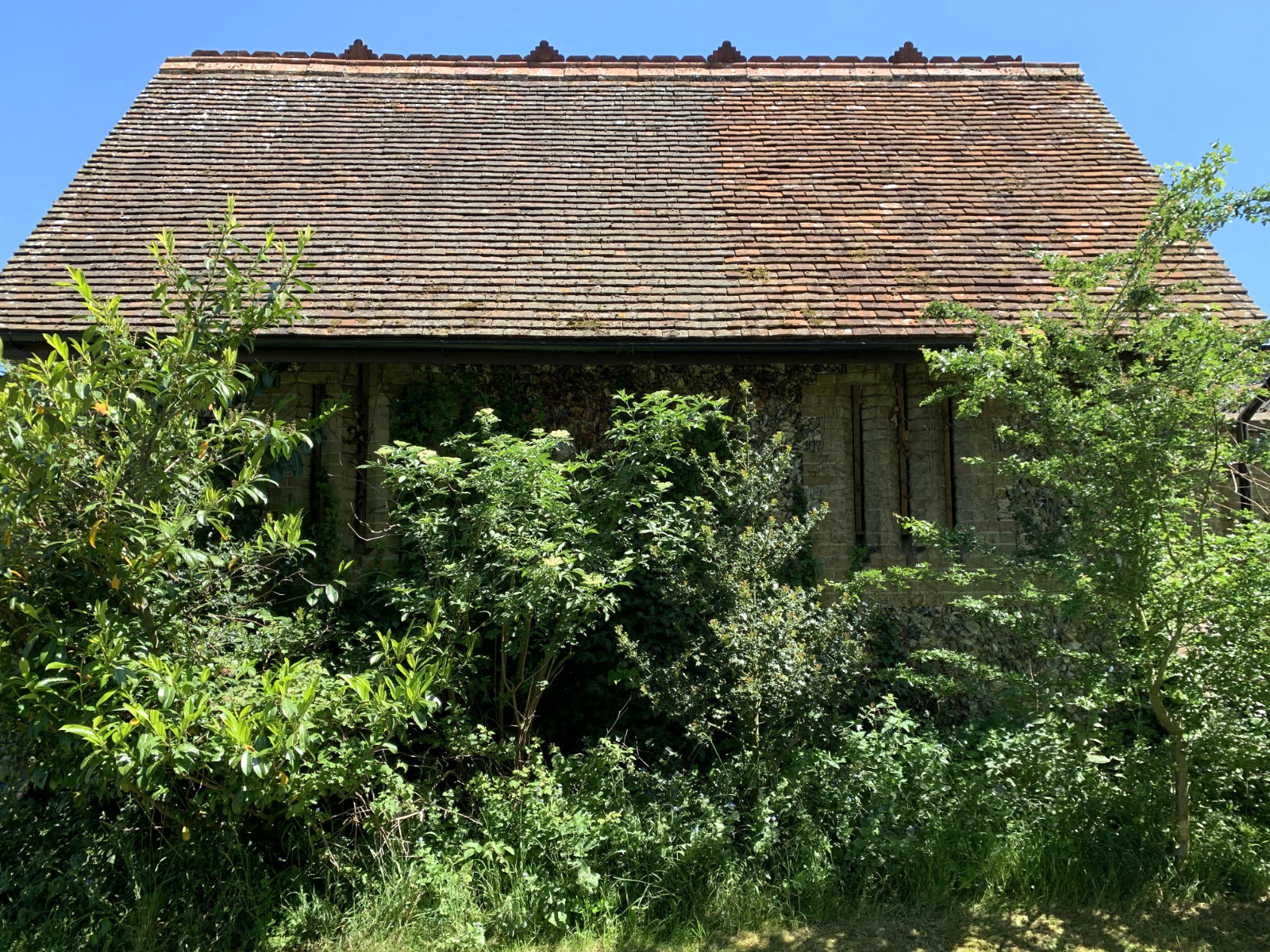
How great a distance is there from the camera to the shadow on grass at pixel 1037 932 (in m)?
4.78

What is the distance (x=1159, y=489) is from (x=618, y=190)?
20.2 ft

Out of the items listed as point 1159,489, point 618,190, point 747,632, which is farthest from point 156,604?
point 618,190

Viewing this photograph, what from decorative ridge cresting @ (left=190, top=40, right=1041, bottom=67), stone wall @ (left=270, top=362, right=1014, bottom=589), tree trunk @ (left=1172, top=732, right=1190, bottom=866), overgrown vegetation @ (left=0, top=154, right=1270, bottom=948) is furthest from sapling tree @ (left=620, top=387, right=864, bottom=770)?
decorative ridge cresting @ (left=190, top=40, right=1041, bottom=67)

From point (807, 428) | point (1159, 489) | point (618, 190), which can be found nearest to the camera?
point (1159, 489)

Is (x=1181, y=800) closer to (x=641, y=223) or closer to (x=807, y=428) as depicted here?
(x=807, y=428)

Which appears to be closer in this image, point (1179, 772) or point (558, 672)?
point (1179, 772)

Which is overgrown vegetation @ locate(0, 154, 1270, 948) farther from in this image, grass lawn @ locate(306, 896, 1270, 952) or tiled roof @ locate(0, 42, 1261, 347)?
tiled roof @ locate(0, 42, 1261, 347)

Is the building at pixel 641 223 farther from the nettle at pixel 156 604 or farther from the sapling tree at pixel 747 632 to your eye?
the nettle at pixel 156 604

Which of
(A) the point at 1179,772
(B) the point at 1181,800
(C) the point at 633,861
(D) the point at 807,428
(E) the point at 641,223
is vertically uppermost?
(E) the point at 641,223

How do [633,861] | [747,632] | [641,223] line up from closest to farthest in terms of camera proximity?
[633,861] → [747,632] → [641,223]

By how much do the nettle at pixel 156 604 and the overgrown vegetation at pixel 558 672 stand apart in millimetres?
22

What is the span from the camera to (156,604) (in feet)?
16.6

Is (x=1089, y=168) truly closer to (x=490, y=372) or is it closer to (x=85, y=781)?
(x=490, y=372)

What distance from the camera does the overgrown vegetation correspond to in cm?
468
